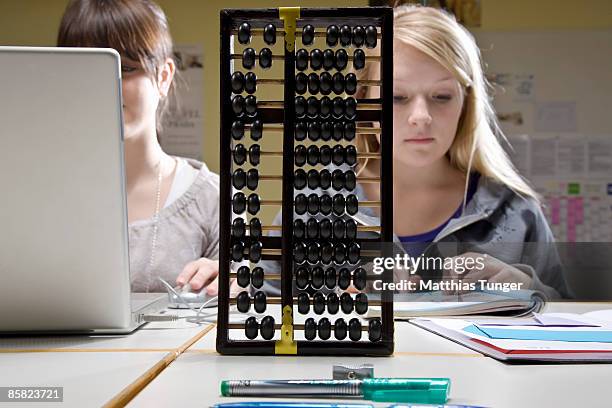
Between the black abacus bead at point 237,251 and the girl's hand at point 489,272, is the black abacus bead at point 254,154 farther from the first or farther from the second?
the girl's hand at point 489,272

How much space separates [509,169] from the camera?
2.82 metres

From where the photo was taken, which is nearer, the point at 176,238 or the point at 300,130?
the point at 300,130

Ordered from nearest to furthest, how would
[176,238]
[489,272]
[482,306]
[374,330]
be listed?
1. [374,330]
2. [482,306]
3. [489,272]
4. [176,238]

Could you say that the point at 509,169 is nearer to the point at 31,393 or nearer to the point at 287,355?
the point at 287,355

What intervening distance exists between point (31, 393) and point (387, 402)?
350 mm

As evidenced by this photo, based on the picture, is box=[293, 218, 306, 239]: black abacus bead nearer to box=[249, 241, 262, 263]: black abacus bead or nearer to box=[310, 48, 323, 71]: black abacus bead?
box=[249, 241, 262, 263]: black abacus bead

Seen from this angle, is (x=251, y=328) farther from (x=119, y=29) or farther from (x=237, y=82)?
(x=119, y=29)

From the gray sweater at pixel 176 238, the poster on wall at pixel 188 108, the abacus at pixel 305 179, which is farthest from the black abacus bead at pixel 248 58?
the poster on wall at pixel 188 108

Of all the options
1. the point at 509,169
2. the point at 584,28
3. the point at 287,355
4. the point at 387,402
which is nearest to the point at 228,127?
the point at 287,355

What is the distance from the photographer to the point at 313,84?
0.88m

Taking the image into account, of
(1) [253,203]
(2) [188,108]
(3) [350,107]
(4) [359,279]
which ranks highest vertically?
(2) [188,108]

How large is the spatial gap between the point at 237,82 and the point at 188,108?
2.50m

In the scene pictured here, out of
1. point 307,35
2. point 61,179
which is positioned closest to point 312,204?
point 307,35

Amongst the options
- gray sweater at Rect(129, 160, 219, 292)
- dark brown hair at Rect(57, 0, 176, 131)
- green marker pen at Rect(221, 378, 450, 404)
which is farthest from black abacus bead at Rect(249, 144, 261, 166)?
dark brown hair at Rect(57, 0, 176, 131)
